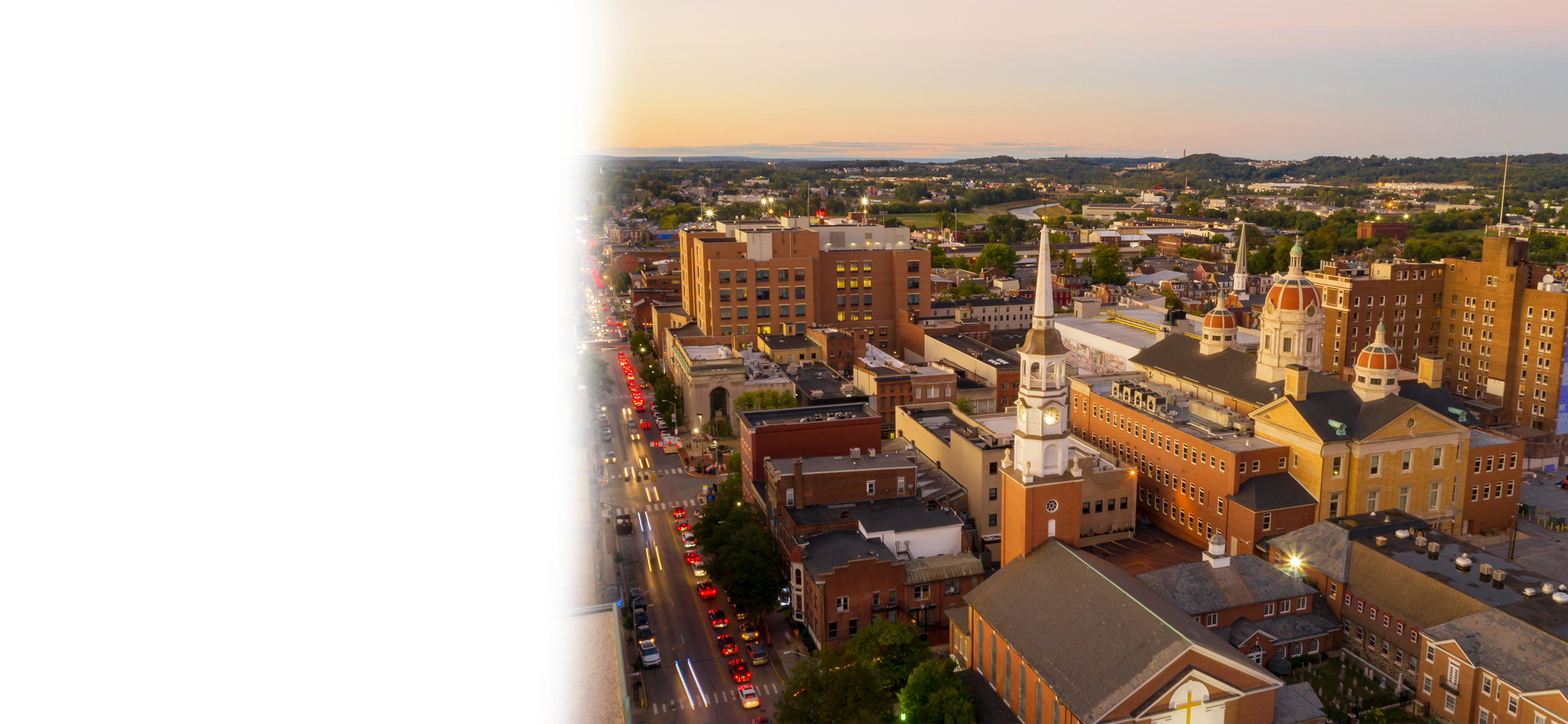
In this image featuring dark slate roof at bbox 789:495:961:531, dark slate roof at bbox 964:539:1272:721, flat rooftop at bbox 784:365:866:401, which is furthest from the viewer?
flat rooftop at bbox 784:365:866:401

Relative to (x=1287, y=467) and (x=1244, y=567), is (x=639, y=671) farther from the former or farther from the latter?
(x=1287, y=467)

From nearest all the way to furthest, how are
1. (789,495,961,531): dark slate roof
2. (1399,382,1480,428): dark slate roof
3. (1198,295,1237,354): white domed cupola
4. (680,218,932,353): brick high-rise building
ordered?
(789,495,961,531): dark slate roof
(1399,382,1480,428): dark slate roof
(1198,295,1237,354): white domed cupola
(680,218,932,353): brick high-rise building

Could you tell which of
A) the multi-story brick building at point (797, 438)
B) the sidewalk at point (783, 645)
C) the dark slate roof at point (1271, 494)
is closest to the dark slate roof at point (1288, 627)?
the dark slate roof at point (1271, 494)

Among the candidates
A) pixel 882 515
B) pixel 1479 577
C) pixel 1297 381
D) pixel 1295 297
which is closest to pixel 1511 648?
pixel 1479 577

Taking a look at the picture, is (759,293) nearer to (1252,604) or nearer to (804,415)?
(804,415)

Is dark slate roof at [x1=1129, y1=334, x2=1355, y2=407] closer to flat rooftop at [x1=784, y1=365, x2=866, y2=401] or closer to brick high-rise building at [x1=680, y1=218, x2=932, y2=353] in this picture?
flat rooftop at [x1=784, y1=365, x2=866, y2=401]

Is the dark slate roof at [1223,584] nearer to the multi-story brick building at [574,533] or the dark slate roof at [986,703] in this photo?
the dark slate roof at [986,703]

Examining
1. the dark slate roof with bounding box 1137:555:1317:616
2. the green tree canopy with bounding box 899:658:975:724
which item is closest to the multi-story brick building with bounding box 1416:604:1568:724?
the dark slate roof with bounding box 1137:555:1317:616
